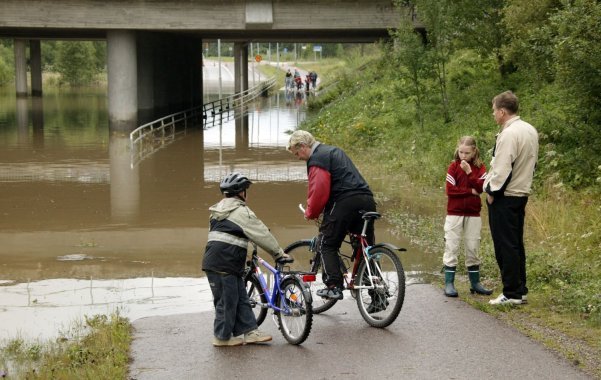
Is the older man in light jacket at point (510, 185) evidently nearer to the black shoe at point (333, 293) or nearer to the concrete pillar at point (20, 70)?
the black shoe at point (333, 293)

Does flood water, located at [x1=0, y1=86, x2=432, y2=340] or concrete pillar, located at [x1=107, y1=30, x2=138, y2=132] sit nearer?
flood water, located at [x1=0, y1=86, x2=432, y2=340]

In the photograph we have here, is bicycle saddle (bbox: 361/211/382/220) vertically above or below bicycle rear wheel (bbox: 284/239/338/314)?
above

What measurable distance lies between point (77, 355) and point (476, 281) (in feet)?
12.7

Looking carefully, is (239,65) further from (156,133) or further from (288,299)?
(288,299)

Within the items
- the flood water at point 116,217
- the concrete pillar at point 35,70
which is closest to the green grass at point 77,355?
the flood water at point 116,217

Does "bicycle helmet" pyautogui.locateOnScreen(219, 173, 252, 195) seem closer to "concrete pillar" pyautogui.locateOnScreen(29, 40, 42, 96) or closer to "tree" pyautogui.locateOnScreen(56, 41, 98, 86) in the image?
"concrete pillar" pyautogui.locateOnScreen(29, 40, 42, 96)

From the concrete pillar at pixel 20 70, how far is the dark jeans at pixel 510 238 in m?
65.7

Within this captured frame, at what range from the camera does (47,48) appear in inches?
4336

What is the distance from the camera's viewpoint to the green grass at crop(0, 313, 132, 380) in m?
6.47

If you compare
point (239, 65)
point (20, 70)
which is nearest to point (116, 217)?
point (239, 65)

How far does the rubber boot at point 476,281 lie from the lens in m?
8.61

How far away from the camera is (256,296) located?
A: 796cm

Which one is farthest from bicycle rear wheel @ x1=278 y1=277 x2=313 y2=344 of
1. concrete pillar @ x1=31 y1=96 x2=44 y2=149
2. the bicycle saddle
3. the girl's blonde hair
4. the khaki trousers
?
concrete pillar @ x1=31 y1=96 x2=44 y2=149

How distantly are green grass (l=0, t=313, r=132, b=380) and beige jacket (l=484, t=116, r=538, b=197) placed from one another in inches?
137
